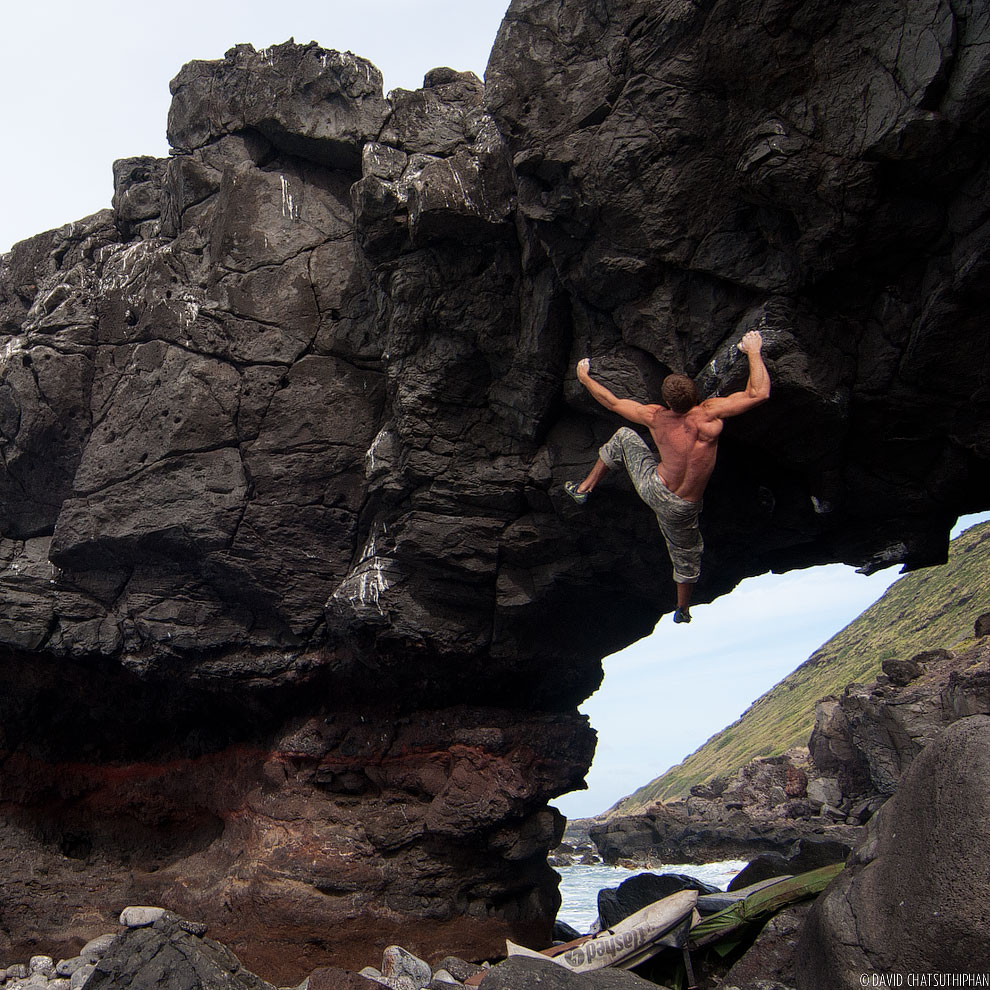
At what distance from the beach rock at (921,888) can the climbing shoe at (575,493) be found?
12.1 ft

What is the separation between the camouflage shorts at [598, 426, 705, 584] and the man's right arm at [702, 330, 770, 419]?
0.87 meters

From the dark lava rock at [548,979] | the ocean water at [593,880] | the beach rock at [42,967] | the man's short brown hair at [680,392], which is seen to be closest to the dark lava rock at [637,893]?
the ocean water at [593,880]

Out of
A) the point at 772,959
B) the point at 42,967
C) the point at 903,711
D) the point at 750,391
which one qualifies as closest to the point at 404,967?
the point at 772,959

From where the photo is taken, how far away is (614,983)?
243 inches

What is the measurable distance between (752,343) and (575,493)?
2.37m

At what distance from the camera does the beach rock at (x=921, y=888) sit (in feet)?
16.4

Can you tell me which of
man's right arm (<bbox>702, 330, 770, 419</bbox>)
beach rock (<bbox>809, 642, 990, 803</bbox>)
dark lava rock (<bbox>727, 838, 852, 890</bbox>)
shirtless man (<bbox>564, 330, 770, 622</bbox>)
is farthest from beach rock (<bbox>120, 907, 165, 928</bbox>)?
beach rock (<bbox>809, 642, 990, 803</bbox>)

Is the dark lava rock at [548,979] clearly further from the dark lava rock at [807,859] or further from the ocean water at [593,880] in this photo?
the ocean water at [593,880]

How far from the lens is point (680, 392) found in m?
6.81

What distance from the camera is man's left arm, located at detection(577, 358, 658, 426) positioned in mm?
7250

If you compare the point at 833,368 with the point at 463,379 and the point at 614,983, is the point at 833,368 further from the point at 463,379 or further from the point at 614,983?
the point at 614,983

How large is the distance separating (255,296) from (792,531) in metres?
7.40

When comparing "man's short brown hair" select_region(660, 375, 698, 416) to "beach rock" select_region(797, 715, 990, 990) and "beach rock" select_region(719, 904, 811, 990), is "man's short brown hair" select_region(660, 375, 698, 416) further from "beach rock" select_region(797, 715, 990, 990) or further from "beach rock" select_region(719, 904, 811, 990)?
"beach rock" select_region(719, 904, 811, 990)

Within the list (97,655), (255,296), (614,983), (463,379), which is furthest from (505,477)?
(97,655)
